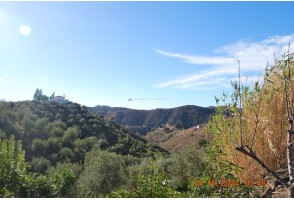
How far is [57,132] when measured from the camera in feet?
128

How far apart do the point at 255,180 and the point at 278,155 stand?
63cm

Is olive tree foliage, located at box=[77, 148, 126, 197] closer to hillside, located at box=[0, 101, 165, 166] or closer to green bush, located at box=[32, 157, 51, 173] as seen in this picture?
green bush, located at box=[32, 157, 51, 173]

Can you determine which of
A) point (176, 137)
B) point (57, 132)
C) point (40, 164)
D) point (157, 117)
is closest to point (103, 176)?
point (40, 164)

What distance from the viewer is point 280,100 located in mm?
5980

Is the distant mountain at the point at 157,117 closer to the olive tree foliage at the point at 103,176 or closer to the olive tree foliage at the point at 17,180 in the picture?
the olive tree foliage at the point at 103,176

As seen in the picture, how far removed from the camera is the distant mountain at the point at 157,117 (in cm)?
9494

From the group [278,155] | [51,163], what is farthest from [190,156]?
[51,163]

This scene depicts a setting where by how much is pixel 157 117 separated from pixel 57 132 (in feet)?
230

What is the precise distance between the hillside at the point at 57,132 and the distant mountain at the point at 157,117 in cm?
4136

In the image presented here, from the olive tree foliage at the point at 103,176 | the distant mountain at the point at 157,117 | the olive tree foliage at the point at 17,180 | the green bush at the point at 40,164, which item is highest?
the distant mountain at the point at 157,117

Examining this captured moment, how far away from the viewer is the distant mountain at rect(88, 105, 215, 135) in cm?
9494

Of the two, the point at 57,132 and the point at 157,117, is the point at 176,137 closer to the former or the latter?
the point at 57,132

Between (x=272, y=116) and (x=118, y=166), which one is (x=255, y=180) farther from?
(x=118, y=166)

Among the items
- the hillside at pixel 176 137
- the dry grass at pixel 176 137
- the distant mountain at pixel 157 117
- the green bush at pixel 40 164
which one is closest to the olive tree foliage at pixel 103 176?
the green bush at pixel 40 164
